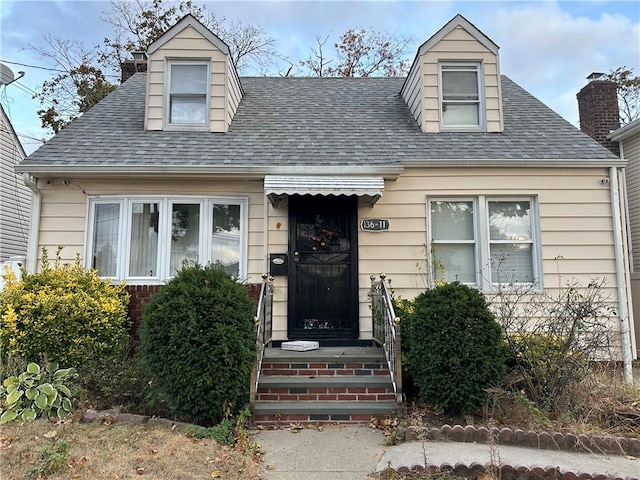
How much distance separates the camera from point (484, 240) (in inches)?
268

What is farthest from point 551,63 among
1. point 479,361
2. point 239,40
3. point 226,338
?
point 226,338

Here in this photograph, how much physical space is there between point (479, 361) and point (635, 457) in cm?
155

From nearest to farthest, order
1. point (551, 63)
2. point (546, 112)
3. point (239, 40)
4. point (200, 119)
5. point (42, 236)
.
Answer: point (42, 236) → point (200, 119) → point (546, 112) → point (551, 63) → point (239, 40)

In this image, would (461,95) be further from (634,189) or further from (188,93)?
(634,189)

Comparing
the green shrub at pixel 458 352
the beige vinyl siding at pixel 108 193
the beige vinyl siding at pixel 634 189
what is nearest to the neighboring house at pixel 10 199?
the beige vinyl siding at pixel 108 193

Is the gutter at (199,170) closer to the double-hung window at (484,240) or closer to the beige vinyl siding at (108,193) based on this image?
the beige vinyl siding at (108,193)

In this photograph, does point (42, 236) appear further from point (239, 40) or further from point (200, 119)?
point (239, 40)

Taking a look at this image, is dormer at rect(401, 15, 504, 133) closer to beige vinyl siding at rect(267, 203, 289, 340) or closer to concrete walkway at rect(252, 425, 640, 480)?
beige vinyl siding at rect(267, 203, 289, 340)

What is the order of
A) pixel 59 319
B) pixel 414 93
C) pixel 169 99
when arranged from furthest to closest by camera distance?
pixel 414 93 → pixel 169 99 → pixel 59 319

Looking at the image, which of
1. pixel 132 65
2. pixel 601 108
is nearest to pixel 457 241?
pixel 601 108

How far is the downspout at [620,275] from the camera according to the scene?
650 centimetres

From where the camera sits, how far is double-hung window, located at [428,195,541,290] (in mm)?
6797

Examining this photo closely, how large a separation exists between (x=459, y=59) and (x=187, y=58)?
5088 mm

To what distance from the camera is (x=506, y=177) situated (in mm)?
6906
